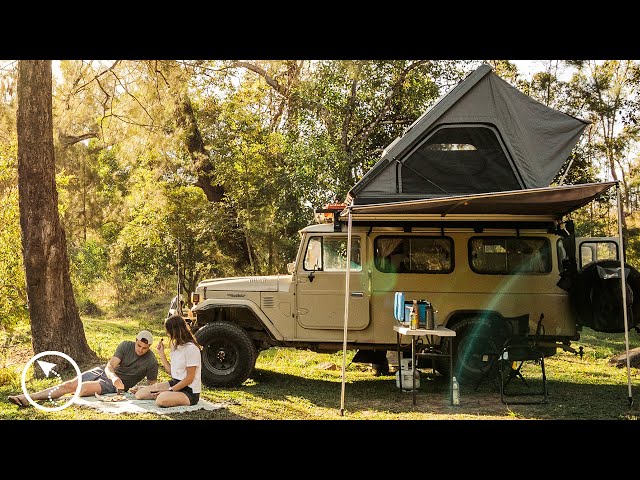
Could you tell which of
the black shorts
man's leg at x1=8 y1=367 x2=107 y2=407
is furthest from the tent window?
man's leg at x1=8 y1=367 x2=107 y2=407

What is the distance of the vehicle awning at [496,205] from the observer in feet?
21.2

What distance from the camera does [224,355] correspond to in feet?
26.0

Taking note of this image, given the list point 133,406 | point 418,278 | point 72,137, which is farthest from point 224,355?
point 72,137

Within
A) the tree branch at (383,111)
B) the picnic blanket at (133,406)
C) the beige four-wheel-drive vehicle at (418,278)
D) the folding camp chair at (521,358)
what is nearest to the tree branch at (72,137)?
the tree branch at (383,111)

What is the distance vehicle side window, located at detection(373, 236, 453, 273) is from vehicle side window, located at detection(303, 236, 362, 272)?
227 mm

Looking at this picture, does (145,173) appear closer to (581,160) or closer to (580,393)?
(581,160)

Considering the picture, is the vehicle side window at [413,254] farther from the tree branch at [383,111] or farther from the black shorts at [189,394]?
the tree branch at [383,111]

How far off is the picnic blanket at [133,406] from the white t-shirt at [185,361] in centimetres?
20

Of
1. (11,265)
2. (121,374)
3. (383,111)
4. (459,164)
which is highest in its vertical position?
(383,111)

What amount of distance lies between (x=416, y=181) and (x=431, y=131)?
1.90 feet

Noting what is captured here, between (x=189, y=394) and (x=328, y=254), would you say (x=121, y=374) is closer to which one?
(x=189, y=394)

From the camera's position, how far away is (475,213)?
25.7 feet

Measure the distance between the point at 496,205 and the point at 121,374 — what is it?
12.6ft
